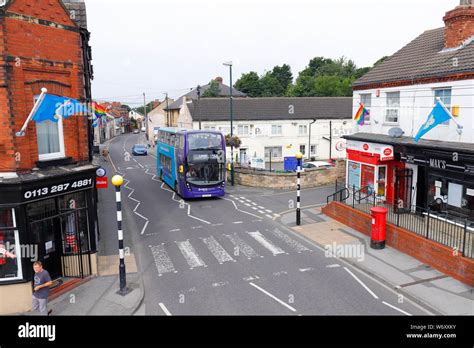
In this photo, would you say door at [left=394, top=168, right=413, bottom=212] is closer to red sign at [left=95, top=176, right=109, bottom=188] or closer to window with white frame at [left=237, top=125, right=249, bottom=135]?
red sign at [left=95, top=176, right=109, bottom=188]

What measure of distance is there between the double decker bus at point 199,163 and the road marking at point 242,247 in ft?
22.4

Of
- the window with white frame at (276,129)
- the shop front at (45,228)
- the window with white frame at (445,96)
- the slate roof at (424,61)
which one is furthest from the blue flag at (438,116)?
the window with white frame at (276,129)

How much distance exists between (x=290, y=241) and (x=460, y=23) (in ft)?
36.8

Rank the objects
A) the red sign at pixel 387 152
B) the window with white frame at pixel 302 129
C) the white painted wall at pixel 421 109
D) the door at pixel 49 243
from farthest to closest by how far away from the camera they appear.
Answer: the window with white frame at pixel 302 129, the red sign at pixel 387 152, the white painted wall at pixel 421 109, the door at pixel 49 243

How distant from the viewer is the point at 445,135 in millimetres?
14953

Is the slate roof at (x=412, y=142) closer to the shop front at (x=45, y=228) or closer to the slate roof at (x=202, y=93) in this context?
the shop front at (x=45, y=228)

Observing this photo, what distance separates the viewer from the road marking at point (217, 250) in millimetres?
13812

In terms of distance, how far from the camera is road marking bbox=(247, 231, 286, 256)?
14609 millimetres

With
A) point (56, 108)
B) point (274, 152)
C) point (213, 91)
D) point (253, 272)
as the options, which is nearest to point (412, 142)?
point (253, 272)

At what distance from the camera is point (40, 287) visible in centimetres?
932

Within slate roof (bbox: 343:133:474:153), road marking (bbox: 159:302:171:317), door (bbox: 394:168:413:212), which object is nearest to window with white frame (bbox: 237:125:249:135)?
slate roof (bbox: 343:133:474:153)

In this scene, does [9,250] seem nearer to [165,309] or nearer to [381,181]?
[165,309]

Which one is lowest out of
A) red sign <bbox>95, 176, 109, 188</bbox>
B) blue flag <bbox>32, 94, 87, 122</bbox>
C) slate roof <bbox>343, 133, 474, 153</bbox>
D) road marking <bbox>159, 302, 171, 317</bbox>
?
road marking <bbox>159, 302, 171, 317</bbox>

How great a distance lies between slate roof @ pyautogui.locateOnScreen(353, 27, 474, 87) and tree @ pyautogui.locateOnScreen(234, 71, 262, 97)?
199 ft
